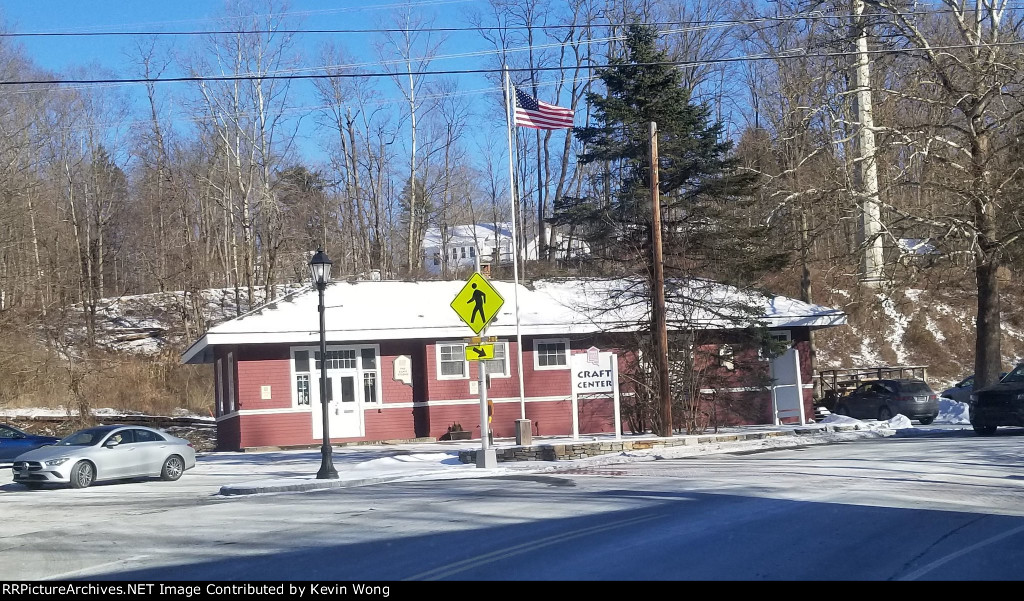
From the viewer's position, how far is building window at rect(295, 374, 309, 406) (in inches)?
1183

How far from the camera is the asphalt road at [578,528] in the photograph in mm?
8570

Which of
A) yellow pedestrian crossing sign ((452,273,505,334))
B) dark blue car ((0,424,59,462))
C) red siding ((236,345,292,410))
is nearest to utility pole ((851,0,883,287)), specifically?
yellow pedestrian crossing sign ((452,273,505,334))

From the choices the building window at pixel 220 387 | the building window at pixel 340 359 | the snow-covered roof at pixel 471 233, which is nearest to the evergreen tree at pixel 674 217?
the building window at pixel 340 359

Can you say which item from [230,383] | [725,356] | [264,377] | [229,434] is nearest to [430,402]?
[264,377]

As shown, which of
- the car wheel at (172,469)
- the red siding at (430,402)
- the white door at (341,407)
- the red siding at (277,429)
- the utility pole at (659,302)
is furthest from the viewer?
the white door at (341,407)

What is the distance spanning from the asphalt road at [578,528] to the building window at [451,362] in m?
13.0

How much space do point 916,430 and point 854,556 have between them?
21106 millimetres

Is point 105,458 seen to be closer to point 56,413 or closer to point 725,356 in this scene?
point 725,356

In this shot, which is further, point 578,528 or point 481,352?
point 481,352

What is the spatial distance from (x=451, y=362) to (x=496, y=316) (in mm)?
4619

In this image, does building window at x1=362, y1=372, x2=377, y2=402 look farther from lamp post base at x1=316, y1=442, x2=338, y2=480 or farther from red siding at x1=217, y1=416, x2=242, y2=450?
lamp post base at x1=316, y1=442, x2=338, y2=480

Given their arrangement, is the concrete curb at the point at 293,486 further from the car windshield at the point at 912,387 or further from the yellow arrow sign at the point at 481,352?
the car windshield at the point at 912,387

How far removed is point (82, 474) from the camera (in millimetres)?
20531

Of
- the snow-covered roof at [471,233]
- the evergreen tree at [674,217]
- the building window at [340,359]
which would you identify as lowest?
the building window at [340,359]
